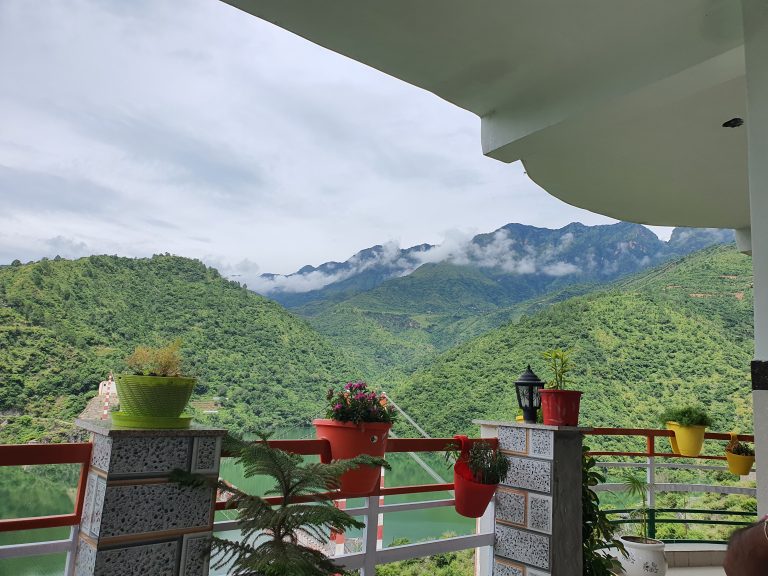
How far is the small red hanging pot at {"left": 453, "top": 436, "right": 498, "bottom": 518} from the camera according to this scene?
2496 millimetres

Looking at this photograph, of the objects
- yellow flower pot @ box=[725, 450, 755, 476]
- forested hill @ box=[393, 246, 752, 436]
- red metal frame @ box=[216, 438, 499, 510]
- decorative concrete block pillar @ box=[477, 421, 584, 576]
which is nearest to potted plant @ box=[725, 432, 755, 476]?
yellow flower pot @ box=[725, 450, 755, 476]

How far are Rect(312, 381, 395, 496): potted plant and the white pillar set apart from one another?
1.29 meters

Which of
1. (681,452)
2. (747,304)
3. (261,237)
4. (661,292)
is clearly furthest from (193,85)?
(681,452)

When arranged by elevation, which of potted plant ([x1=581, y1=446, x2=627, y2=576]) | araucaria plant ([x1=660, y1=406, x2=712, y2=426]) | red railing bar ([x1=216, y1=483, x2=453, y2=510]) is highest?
araucaria plant ([x1=660, y1=406, x2=712, y2=426])

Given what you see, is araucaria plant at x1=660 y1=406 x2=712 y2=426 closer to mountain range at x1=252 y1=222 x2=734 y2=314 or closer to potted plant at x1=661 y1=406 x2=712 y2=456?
potted plant at x1=661 y1=406 x2=712 y2=456

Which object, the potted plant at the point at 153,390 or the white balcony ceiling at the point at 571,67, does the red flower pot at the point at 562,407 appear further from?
the potted plant at the point at 153,390

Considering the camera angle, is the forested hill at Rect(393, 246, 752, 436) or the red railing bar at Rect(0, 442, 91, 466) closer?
the red railing bar at Rect(0, 442, 91, 466)

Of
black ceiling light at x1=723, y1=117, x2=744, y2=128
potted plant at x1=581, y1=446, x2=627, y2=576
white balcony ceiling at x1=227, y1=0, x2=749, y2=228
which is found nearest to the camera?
white balcony ceiling at x1=227, y1=0, x2=749, y2=228

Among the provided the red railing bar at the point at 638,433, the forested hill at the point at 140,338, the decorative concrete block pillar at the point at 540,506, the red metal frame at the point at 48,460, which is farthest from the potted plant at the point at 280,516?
the forested hill at the point at 140,338

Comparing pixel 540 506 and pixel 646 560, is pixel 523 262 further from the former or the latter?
pixel 540 506

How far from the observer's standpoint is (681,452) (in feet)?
14.9

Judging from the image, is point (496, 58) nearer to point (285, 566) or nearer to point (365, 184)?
point (285, 566)

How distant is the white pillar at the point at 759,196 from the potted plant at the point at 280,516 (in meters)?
1.34

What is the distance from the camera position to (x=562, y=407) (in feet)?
8.39
